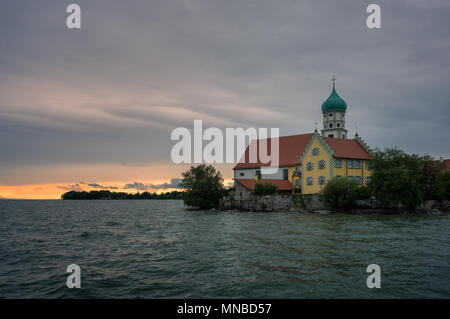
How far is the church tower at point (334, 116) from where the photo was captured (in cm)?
8356

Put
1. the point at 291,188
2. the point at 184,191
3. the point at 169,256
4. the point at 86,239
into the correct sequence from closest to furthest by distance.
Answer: the point at 169,256, the point at 86,239, the point at 291,188, the point at 184,191

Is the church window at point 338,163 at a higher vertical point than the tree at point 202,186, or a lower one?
higher

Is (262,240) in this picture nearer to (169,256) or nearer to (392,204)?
(169,256)

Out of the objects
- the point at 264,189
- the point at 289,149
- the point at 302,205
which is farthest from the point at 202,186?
the point at 302,205

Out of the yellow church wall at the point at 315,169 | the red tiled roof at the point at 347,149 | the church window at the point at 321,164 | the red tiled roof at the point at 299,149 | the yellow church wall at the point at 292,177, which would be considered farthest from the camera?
the yellow church wall at the point at 292,177

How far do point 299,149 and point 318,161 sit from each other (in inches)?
540

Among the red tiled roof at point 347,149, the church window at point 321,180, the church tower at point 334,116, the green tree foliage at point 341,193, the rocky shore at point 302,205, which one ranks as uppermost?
the church tower at point 334,116

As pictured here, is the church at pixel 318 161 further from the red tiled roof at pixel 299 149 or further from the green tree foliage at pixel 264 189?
the green tree foliage at pixel 264 189

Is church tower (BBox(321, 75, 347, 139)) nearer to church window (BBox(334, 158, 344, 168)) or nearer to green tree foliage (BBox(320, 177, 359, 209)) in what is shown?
church window (BBox(334, 158, 344, 168))

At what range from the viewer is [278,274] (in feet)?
47.8

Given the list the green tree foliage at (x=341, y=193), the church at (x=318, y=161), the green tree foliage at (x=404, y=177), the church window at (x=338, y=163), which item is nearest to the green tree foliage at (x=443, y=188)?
the green tree foliage at (x=404, y=177)

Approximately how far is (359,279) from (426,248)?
9.68 m

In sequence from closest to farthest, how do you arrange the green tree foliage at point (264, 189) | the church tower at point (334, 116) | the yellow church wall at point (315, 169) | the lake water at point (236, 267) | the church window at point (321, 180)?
the lake water at point (236, 267) < the yellow church wall at point (315, 169) < the church window at point (321, 180) < the green tree foliage at point (264, 189) < the church tower at point (334, 116)
